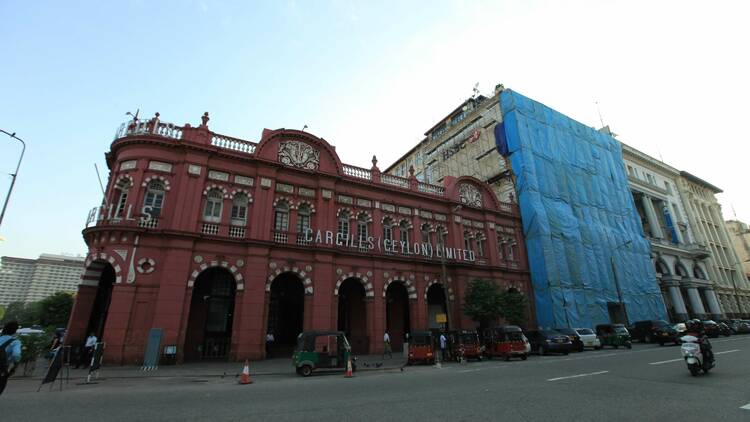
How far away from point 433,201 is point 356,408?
2396 centimetres

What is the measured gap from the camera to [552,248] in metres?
32.3

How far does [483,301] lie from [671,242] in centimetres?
4242

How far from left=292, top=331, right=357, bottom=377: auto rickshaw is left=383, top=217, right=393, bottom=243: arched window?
11374 mm

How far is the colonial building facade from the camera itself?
1786 inches

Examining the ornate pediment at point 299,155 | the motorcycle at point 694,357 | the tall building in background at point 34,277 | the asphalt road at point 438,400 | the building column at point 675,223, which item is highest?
the tall building in background at point 34,277

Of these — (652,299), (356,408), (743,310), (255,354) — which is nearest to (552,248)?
(652,299)

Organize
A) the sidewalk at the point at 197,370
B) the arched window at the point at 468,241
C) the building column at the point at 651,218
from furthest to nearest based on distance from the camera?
the building column at the point at 651,218 → the arched window at the point at 468,241 → the sidewalk at the point at 197,370

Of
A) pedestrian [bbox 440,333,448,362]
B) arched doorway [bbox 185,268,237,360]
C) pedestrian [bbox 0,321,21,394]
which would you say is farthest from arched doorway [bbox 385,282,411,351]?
pedestrian [bbox 0,321,21,394]

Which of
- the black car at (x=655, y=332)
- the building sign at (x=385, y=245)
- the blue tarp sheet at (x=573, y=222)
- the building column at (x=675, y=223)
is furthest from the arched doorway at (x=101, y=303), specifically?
the building column at (x=675, y=223)

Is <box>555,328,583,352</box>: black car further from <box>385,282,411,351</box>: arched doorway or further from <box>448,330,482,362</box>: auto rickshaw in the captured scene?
<box>385,282,411,351</box>: arched doorway

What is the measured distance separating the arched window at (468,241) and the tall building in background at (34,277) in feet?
502

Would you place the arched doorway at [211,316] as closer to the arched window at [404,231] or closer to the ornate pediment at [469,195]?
the arched window at [404,231]

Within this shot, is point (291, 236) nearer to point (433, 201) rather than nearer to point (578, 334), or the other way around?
point (433, 201)

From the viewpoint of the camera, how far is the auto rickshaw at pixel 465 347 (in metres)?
20.4
